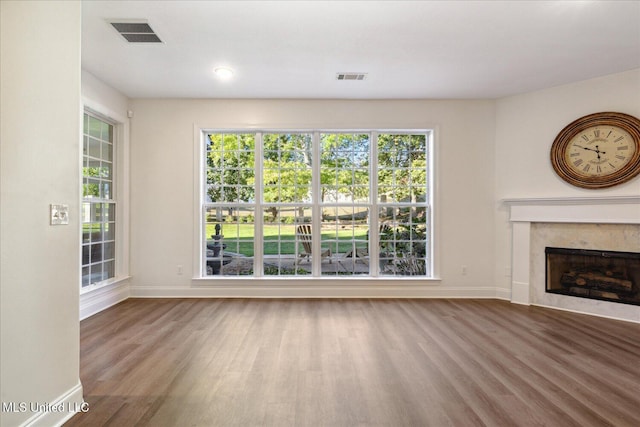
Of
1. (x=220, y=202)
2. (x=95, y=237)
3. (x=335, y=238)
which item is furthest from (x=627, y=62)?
(x=95, y=237)

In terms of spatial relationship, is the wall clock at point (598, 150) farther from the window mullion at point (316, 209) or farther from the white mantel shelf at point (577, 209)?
the window mullion at point (316, 209)

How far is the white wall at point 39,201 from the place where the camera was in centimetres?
154

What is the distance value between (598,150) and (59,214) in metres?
5.19

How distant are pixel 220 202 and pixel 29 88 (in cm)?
309

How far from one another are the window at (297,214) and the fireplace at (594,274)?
5.07 ft

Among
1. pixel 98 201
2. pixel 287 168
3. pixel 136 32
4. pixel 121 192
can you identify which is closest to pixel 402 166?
pixel 287 168

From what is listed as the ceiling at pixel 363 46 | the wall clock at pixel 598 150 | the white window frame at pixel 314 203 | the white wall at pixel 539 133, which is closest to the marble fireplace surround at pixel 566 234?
the white wall at pixel 539 133

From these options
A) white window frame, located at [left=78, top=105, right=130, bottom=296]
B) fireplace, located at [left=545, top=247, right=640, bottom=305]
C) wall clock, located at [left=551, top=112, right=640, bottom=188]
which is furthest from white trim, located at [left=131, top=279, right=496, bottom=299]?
wall clock, located at [left=551, top=112, right=640, bottom=188]

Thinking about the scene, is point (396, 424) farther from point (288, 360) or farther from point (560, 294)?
point (560, 294)

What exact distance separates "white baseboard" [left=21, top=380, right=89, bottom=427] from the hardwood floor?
0.07m

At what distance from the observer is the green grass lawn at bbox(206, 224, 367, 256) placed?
470cm

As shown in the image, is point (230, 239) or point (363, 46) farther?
point (230, 239)

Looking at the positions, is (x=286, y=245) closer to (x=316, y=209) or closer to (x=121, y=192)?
(x=316, y=209)

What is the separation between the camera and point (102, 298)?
13.1 feet
